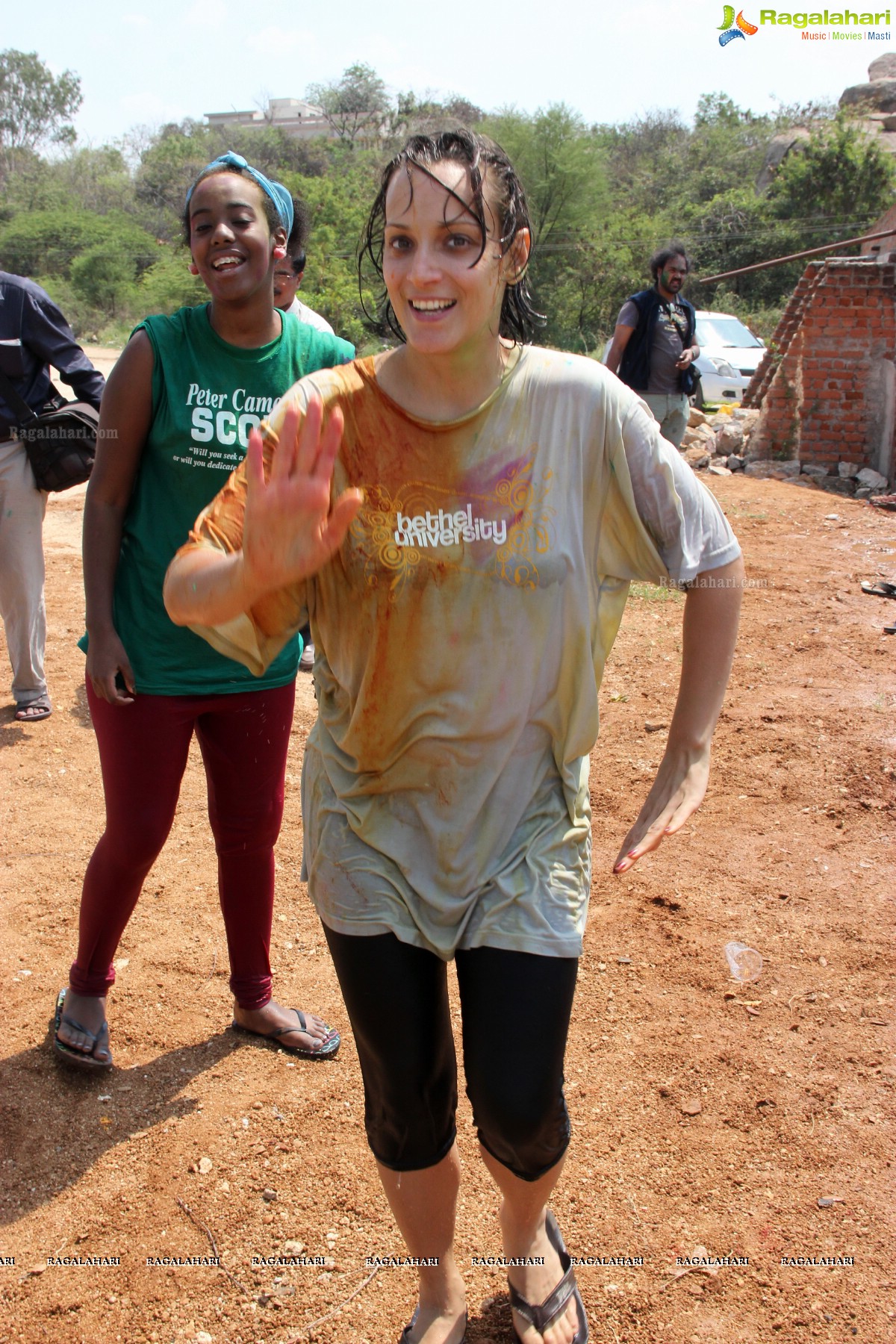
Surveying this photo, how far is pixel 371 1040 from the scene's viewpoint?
179 cm

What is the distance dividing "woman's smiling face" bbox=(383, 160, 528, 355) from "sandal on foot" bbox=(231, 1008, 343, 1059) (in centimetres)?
198

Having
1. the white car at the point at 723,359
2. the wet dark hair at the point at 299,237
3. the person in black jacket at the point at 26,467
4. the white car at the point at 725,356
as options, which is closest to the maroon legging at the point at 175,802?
the wet dark hair at the point at 299,237

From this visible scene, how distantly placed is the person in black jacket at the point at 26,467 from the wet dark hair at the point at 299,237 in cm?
99

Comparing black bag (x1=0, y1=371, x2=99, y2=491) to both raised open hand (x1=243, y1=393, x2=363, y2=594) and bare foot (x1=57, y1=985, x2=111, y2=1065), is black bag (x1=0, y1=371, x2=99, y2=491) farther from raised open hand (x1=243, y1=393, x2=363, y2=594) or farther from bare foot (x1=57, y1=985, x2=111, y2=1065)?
raised open hand (x1=243, y1=393, x2=363, y2=594)

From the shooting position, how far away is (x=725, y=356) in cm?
1617

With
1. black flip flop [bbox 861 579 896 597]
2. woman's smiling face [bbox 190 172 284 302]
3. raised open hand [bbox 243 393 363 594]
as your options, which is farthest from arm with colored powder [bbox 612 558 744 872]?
black flip flop [bbox 861 579 896 597]

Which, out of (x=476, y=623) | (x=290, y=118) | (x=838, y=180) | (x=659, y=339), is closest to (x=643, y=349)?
(x=659, y=339)

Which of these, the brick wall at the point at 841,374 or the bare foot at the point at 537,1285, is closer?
the bare foot at the point at 537,1285

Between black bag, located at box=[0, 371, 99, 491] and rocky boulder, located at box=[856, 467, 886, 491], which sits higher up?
black bag, located at box=[0, 371, 99, 491]

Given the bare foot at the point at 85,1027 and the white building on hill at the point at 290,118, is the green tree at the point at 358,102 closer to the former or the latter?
the white building on hill at the point at 290,118

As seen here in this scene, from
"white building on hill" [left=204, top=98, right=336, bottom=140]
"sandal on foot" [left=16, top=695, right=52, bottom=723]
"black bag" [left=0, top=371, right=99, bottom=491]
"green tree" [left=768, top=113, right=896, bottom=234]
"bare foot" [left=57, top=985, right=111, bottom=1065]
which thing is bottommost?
"bare foot" [left=57, top=985, right=111, bottom=1065]

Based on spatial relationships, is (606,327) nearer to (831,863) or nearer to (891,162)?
(891,162)

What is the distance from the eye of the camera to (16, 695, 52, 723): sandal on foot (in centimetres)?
511

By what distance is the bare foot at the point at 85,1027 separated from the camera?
9.20 feet
